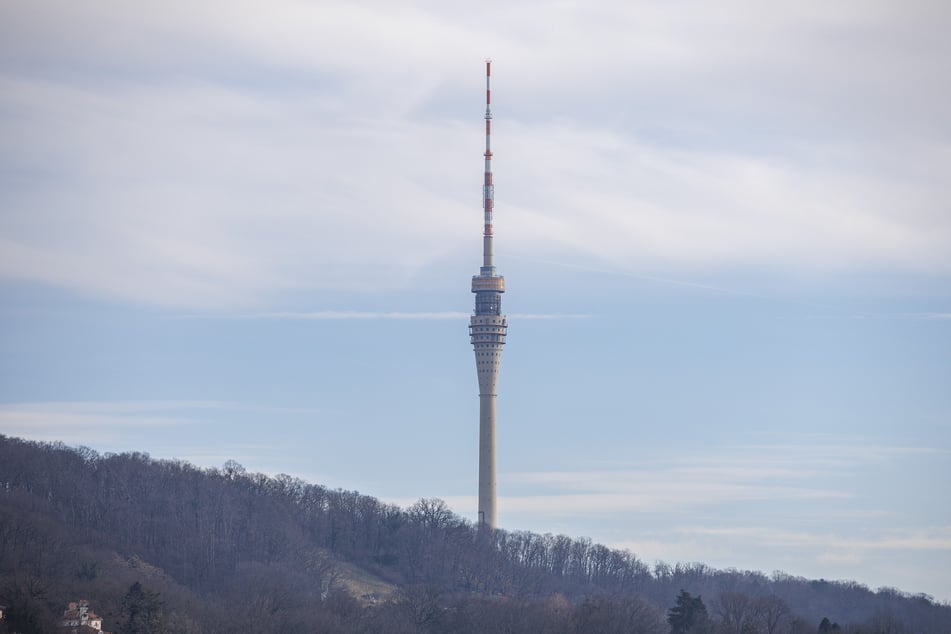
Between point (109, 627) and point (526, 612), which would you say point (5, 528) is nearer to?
point (109, 627)

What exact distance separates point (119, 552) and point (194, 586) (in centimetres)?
1142

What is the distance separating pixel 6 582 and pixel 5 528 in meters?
31.2

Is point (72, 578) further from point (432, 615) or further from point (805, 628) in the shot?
point (805, 628)

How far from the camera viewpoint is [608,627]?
530ft

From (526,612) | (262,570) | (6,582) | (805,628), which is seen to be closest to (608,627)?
(526,612)

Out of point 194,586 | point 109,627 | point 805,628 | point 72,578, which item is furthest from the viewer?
point 194,586

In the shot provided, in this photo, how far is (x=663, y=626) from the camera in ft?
564

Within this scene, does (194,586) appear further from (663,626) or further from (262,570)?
(663,626)

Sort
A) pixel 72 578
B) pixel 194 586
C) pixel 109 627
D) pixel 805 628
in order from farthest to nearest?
1. pixel 194 586
2. pixel 805 628
3. pixel 72 578
4. pixel 109 627

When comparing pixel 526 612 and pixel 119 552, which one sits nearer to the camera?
pixel 526 612

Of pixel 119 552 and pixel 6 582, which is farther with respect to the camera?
pixel 119 552

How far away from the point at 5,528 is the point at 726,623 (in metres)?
72.4

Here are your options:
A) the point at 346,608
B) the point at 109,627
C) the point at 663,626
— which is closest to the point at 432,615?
the point at 346,608

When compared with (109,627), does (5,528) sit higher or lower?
higher
